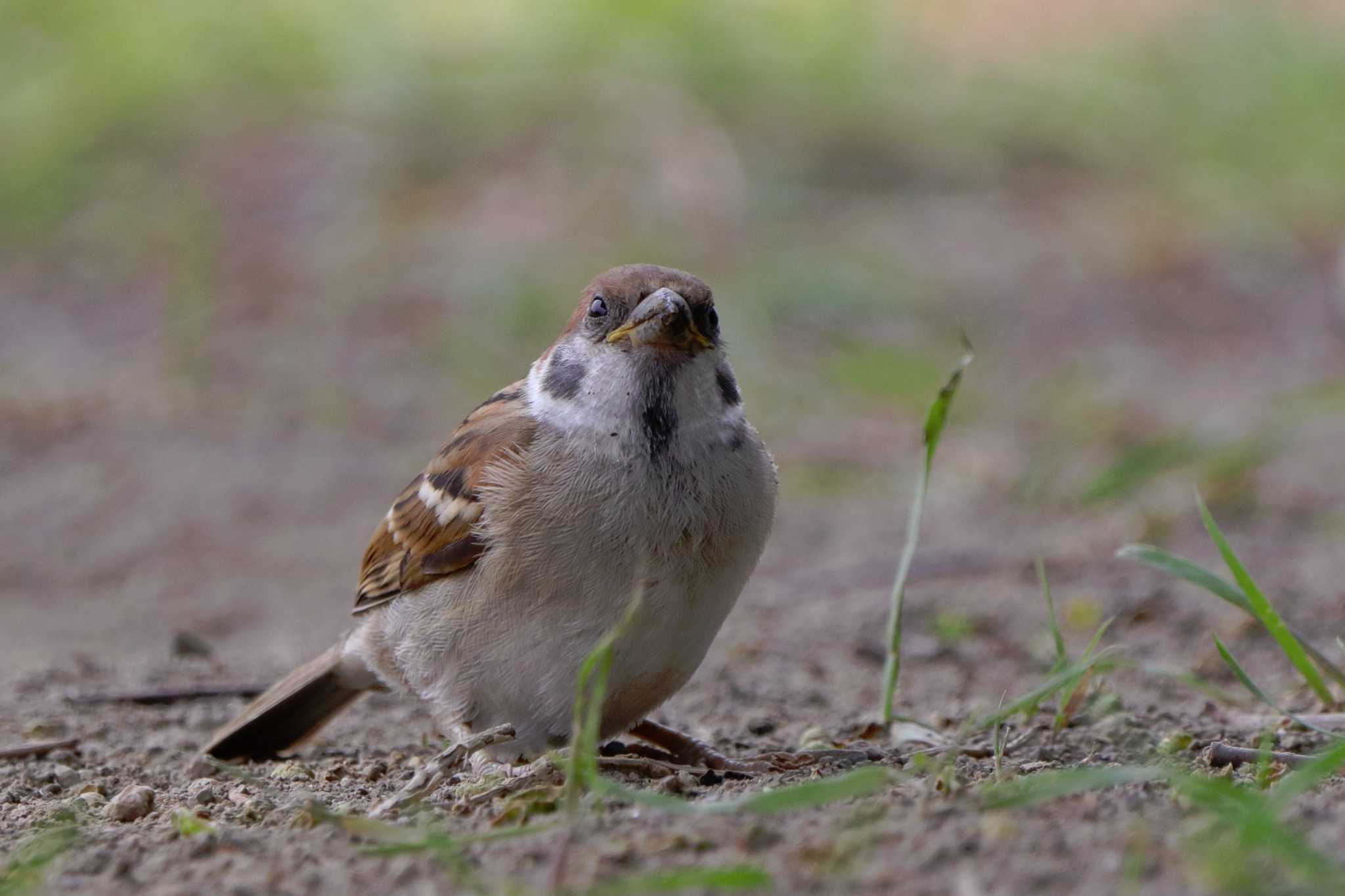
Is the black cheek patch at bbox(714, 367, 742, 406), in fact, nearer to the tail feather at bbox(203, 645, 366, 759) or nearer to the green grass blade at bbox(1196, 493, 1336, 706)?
the green grass blade at bbox(1196, 493, 1336, 706)

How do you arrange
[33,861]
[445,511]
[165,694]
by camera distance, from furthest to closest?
[165,694]
[445,511]
[33,861]

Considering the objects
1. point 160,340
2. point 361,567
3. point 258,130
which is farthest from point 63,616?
point 258,130

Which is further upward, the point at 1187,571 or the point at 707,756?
the point at 1187,571

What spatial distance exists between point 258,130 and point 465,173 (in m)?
1.75

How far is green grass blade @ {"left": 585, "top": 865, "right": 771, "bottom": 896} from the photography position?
222 centimetres

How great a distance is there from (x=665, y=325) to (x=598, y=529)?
472 millimetres

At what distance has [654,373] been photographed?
3650 millimetres

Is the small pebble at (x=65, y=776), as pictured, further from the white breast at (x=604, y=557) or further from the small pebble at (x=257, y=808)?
the white breast at (x=604, y=557)

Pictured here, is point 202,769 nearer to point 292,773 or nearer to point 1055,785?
point 292,773

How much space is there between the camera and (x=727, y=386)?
12.3 ft

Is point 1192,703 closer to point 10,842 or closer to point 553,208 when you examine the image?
point 10,842

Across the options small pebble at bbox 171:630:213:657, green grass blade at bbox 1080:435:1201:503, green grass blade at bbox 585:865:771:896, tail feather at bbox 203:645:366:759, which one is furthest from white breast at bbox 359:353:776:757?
small pebble at bbox 171:630:213:657

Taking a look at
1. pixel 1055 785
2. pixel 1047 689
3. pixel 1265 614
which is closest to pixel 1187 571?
pixel 1265 614

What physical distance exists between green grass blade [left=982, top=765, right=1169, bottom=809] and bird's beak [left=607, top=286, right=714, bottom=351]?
51.2 inches
